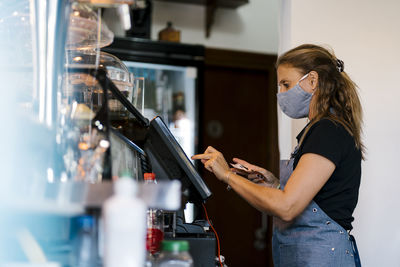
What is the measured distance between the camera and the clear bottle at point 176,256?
38.5 inches

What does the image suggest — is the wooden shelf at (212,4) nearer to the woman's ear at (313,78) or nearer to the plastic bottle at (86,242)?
the woman's ear at (313,78)

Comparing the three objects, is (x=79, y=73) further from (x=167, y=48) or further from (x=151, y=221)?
(x=167, y=48)

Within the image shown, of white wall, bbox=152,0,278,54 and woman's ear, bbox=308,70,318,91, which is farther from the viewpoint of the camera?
white wall, bbox=152,0,278,54

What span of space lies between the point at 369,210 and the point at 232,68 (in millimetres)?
2243

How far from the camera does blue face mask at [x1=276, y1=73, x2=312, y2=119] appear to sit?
75.1 inches

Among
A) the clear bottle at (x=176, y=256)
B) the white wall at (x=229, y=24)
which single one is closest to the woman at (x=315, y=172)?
the clear bottle at (x=176, y=256)

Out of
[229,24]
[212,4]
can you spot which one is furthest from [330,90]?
[229,24]

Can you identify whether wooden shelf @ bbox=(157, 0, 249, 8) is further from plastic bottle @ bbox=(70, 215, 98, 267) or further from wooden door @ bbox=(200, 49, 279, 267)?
plastic bottle @ bbox=(70, 215, 98, 267)

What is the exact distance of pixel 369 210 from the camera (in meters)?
2.80

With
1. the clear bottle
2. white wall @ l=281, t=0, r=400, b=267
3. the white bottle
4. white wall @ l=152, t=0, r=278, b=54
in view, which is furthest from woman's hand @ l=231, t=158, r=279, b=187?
white wall @ l=152, t=0, r=278, b=54

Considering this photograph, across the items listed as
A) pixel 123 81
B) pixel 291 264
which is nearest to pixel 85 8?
pixel 123 81

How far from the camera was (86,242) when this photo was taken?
100cm

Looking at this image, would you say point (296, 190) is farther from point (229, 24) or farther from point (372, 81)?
point (229, 24)

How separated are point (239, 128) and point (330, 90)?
2.87 metres
